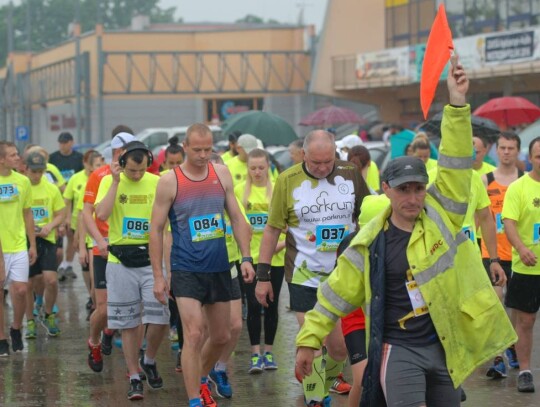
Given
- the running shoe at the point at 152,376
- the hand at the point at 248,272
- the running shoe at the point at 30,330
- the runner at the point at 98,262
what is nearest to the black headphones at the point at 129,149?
the runner at the point at 98,262

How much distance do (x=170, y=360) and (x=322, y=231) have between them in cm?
313

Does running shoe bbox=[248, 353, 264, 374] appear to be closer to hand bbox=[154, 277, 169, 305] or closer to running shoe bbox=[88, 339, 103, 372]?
running shoe bbox=[88, 339, 103, 372]

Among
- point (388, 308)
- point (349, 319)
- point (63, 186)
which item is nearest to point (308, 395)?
point (349, 319)

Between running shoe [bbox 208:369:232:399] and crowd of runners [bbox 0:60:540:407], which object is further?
running shoe [bbox 208:369:232:399]

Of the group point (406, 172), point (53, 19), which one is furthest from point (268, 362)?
point (53, 19)

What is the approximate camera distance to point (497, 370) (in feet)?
30.2

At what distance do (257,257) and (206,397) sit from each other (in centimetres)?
262

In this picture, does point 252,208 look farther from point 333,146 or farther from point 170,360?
point 333,146

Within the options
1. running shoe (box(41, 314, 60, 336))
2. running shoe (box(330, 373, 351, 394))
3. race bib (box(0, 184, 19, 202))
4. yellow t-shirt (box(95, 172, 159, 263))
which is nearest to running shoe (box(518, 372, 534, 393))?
running shoe (box(330, 373, 351, 394))

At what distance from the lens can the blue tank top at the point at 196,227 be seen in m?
8.19

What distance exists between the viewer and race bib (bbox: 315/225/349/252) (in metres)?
8.11

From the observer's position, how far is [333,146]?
26.3 feet

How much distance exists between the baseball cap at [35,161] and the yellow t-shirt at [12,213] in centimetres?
165

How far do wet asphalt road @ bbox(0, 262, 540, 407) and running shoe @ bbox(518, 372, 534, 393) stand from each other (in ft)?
0.20
